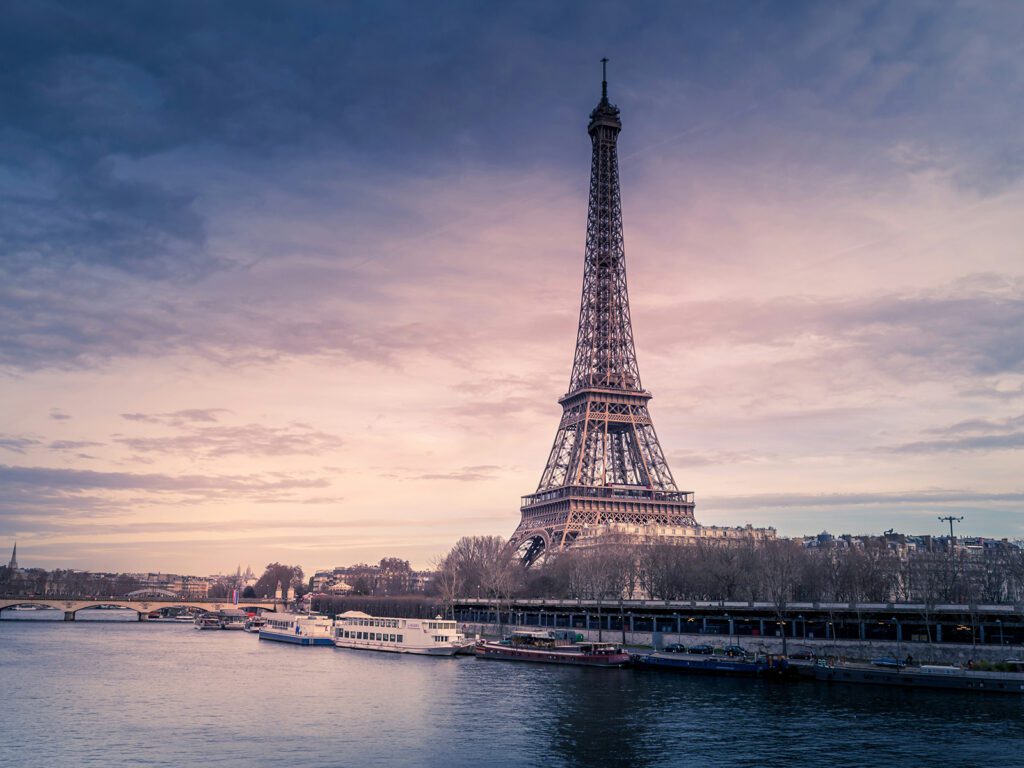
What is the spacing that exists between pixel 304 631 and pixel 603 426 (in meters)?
57.5

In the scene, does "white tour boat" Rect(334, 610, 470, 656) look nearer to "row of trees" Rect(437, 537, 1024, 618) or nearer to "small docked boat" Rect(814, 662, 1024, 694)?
"row of trees" Rect(437, 537, 1024, 618)

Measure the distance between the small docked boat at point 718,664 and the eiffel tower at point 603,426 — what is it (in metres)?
57.5

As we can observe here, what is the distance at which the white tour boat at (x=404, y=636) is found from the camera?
101250 millimetres

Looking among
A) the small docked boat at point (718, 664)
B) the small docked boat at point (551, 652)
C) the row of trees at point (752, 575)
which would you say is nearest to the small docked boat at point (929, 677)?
the small docked boat at point (718, 664)

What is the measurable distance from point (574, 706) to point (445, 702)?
8.56 meters

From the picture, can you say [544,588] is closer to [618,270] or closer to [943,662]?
[618,270]

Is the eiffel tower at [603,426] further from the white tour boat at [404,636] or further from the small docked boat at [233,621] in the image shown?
the small docked boat at [233,621]

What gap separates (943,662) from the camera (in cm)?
7600

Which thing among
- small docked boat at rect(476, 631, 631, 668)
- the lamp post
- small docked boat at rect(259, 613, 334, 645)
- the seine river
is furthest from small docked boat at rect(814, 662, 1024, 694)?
small docked boat at rect(259, 613, 334, 645)

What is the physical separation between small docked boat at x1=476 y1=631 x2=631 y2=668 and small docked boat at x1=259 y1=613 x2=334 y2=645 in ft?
89.0

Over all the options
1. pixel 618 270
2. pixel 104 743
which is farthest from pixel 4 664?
pixel 618 270

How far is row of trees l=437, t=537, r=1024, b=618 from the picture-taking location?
349 ft

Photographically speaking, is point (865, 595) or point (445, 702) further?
point (865, 595)

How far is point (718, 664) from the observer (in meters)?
80.0
